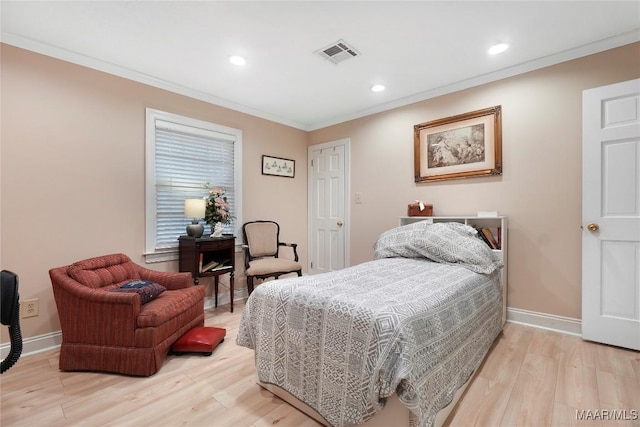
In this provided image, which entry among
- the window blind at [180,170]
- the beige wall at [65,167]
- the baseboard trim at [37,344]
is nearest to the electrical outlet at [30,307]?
the beige wall at [65,167]

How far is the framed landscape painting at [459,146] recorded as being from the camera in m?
2.97

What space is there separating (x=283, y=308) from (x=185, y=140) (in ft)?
8.32

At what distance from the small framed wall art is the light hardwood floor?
2.51 m

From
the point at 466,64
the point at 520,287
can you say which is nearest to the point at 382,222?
the point at 520,287

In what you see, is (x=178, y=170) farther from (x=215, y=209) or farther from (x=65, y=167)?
(x=65, y=167)

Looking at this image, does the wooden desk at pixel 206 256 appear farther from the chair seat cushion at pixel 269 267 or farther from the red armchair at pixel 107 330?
the red armchair at pixel 107 330

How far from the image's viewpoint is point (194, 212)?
303 centimetres

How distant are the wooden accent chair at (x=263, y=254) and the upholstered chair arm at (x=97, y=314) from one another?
4.41ft

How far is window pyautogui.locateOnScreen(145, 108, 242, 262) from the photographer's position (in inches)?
119

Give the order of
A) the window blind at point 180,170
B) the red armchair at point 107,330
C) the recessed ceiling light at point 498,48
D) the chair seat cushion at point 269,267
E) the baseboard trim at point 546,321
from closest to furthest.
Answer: the red armchair at point 107,330, the recessed ceiling light at point 498,48, the baseboard trim at point 546,321, the window blind at point 180,170, the chair seat cushion at point 269,267

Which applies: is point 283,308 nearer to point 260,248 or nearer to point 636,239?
point 260,248

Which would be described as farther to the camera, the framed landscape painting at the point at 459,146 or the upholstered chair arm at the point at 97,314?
the framed landscape painting at the point at 459,146

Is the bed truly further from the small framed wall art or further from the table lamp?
the small framed wall art

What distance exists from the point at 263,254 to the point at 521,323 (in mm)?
2923
